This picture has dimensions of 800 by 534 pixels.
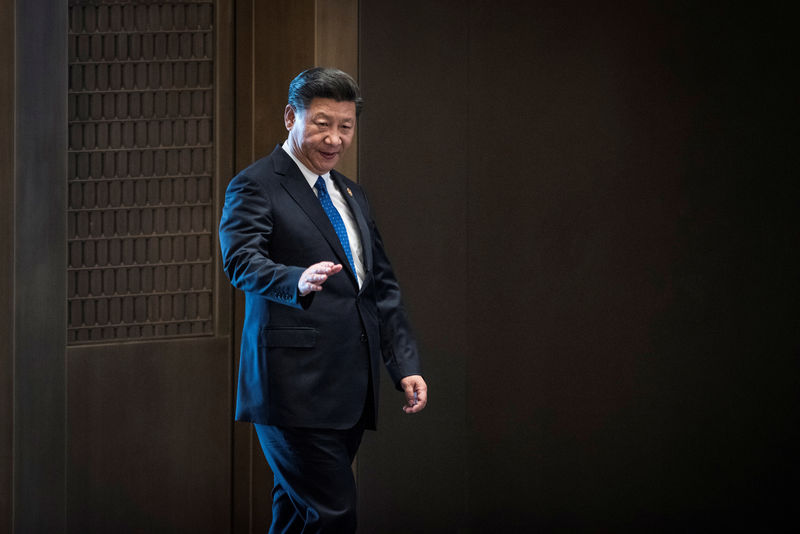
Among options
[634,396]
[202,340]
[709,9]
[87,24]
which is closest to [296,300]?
[202,340]

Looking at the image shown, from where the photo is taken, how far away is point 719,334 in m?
3.50

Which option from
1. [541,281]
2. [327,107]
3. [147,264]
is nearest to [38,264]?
[147,264]

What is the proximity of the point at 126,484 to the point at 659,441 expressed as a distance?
5.84ft

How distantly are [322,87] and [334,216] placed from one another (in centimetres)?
31

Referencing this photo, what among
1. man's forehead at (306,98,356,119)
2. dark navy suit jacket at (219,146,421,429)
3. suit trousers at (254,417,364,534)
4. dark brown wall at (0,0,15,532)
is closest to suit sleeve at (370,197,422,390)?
dark navy suit jacket at (219,146,421,429)

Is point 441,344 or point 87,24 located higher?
point 87,24

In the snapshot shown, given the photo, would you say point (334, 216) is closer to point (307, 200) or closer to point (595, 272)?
point (307, 200)

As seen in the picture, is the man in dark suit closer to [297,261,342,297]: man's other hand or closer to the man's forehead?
the man's forehead

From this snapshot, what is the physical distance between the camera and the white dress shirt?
8.22ft

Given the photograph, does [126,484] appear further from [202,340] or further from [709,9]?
[709,9]

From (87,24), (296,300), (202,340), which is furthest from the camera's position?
(202,340)

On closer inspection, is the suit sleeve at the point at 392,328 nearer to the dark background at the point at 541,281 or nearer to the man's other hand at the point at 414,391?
the man's other hand at the point at 414,391

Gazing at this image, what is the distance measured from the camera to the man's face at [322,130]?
7.94 feet

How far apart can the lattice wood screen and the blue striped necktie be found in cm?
91
